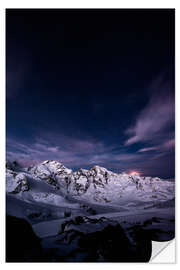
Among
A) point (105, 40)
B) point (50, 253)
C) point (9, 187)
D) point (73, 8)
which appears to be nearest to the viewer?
point (50, 253)

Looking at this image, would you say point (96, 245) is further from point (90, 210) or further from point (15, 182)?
point (15, 182)

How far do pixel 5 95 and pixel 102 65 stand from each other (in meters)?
2.09

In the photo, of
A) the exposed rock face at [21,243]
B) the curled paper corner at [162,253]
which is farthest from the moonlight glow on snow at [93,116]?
the exposed rock face at [21,243]

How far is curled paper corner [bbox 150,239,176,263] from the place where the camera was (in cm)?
244

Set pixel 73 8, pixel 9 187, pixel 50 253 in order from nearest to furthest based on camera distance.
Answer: pixel 50 253 < pixel 9 187 < pixel 73 8

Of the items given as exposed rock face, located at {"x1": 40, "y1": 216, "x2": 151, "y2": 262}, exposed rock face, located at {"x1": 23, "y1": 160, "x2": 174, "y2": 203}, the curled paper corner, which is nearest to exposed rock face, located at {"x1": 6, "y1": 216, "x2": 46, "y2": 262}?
exposed rock face, located at {"x1": 40, "y1": 216, "x2": 151, "y2": 262}

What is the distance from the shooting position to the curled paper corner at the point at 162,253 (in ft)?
8.00

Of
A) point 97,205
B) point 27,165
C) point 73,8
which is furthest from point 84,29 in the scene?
point 97,205

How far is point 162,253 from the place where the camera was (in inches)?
96.3

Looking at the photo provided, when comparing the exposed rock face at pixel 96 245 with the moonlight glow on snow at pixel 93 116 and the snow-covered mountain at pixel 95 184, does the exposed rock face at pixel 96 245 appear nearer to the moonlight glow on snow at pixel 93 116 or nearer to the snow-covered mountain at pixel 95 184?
the moonlight glow on snow at pixel 93 116

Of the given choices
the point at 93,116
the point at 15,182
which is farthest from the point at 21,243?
the point at 93,116

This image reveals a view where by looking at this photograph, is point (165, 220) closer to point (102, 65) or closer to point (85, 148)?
point (85, 148)

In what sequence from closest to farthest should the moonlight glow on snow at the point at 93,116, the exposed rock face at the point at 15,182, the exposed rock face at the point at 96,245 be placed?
1. the exposed rock face at the point at 96,245
2. the exposed rock face at the point at 15,182
3. the moonlight glow on snow at the point at 93,116

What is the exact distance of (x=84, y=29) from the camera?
9.30 feet
